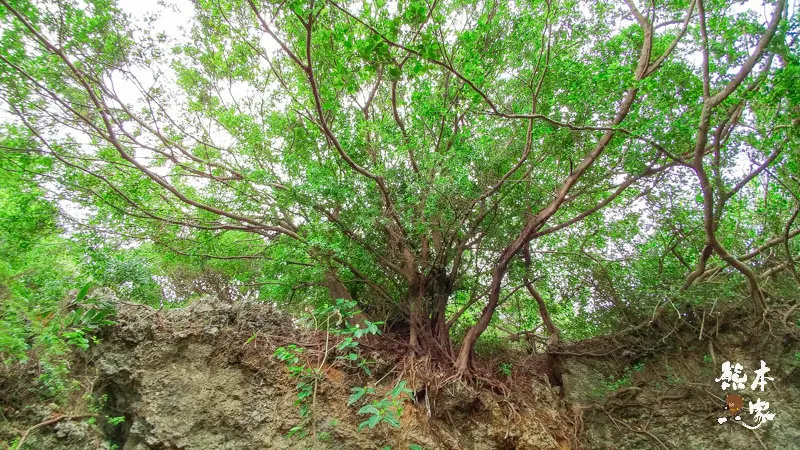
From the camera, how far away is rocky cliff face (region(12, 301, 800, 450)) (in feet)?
13.6

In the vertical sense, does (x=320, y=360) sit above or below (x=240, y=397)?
above

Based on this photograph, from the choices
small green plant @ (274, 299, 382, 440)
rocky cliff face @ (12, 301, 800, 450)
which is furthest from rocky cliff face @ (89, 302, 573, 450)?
small green plant @ (274, 299, 382, 440)

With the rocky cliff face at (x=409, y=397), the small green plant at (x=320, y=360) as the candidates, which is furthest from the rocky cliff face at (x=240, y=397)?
the small green plant at (x=320, y=360)

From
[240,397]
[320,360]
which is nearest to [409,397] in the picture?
[320,360]

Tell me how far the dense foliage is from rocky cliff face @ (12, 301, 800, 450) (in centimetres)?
65

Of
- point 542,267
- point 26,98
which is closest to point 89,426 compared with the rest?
point 26,98

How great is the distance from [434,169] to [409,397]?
2.90 metres

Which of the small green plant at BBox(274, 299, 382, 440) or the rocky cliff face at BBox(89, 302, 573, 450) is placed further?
the rocky cliff face at BBox(89, 302, 573, 450)

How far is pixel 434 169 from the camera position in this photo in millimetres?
4926

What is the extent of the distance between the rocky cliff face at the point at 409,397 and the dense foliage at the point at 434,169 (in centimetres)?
65

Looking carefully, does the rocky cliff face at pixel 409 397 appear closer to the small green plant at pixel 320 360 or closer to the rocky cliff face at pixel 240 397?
the rocky cliff face at pixel 240 397

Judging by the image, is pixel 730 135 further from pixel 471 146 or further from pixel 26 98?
pixel 26 98

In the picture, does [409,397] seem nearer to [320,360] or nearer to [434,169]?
[320,360]

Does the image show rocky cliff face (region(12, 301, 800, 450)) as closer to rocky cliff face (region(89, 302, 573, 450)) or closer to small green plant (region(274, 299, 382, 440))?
rocky cliff face (region(89, 302, 573, 450))
